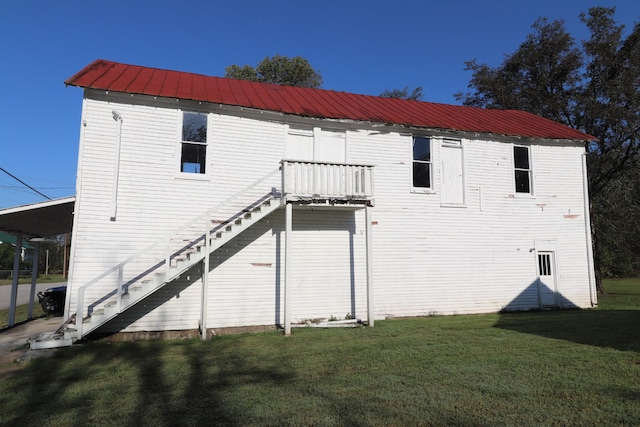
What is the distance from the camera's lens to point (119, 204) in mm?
10344

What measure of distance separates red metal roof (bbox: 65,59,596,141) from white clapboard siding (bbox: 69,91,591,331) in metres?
0.34

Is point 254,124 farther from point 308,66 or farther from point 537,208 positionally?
point 308,66

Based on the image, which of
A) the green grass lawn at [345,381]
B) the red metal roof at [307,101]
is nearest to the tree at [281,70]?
the red metal roof at [307,101]

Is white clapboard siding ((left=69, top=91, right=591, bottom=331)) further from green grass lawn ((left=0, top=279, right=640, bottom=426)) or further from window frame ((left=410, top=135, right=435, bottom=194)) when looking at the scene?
green grass lawn ((left=0, top=279, right=640, bottom=426))

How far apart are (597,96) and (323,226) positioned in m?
18.3

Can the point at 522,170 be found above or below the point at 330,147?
below

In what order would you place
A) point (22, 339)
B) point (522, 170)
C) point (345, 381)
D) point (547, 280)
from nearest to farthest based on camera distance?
point (345, 381) → point (22, 339) → point (547, 280) → point (522, 170)

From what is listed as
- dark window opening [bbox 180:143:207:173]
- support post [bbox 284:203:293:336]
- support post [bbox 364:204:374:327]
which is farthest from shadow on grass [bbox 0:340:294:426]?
dark window opening [bbox 180:143:207:173]

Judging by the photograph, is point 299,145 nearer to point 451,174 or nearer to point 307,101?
point 307,101

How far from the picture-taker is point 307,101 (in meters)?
13.6

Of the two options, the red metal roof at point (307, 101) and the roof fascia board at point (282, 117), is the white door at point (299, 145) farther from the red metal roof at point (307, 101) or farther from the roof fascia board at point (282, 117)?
the red metal roof at point (307, 101)

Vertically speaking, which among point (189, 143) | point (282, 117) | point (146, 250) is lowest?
point (146, 250)

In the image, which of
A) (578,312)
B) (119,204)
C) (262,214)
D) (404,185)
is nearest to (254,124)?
(262,214)

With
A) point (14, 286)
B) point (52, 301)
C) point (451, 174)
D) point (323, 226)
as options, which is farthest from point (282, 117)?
point (52, 301)
